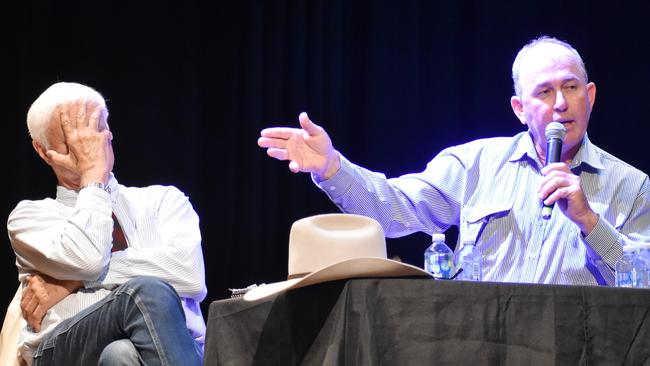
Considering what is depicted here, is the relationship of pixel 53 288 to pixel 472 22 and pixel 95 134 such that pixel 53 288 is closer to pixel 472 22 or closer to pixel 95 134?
pixel 95 134

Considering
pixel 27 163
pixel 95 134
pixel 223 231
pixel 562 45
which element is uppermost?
pixel 562 45

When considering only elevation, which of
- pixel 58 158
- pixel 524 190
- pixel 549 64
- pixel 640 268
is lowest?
pixel 640 268

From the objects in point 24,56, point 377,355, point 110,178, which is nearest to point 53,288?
point 110,178

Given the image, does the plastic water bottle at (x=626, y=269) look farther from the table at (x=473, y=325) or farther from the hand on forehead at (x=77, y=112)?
the hand on forehead at (x=77, y=112)

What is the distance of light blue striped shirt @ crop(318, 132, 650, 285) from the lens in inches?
109

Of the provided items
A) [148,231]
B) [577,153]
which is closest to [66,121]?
[148,231]

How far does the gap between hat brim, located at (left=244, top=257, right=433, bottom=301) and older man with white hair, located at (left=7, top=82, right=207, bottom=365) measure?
599 millimetres

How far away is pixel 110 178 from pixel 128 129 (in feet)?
3.97

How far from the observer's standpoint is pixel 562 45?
3012 millimetres

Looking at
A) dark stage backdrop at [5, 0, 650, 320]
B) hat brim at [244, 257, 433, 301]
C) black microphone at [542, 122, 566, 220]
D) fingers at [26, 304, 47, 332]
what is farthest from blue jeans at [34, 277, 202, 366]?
dark stage backdrop at [5, 0, 650, 320]

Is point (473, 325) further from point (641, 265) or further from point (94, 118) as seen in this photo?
point (94, 118)

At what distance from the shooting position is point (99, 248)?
2625 mm

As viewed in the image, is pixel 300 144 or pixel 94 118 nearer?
pixel 300 144

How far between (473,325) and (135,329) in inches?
38.8
